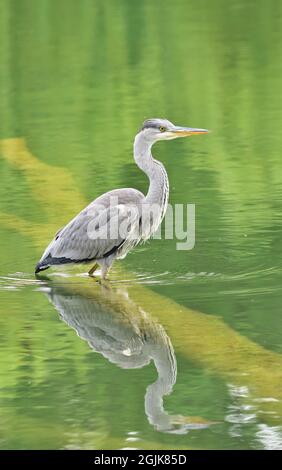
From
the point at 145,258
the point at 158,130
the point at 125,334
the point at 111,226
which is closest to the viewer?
the point at 125,334

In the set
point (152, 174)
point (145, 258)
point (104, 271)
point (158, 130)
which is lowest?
point (104, 271)

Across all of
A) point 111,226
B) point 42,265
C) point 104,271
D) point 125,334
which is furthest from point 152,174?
point 125,334

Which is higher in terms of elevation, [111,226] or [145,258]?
[111,226]

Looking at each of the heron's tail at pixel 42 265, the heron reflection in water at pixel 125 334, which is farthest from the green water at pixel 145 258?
the heron's tail at pixel 42 265

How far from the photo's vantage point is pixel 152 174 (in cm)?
1172

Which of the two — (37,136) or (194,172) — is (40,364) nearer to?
(194,172)

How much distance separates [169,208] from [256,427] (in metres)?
6.18

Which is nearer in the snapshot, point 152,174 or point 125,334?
point 125,334

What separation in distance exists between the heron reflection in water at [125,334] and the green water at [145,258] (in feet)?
Result: 0.06

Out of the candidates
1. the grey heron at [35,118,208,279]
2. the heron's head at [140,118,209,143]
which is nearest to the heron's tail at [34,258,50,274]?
the grey heron at [35,118,208,279]

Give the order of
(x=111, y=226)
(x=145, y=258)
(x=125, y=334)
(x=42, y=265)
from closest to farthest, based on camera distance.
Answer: (x=125, y=334)
(x=42, y=265)
(x=111, y=226)
(x=145, y=258)

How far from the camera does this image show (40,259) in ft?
38.0

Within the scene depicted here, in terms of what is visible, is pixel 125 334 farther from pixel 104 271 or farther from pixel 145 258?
pixel 145 258

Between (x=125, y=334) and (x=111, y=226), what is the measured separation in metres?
2.08
